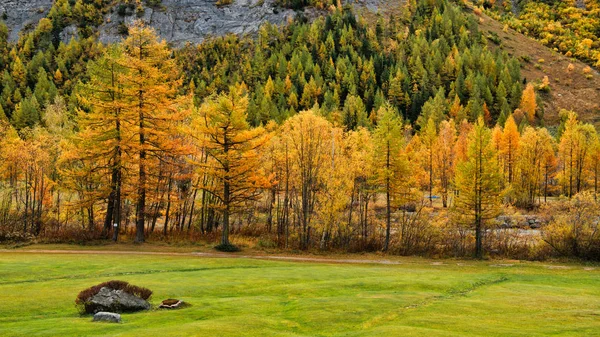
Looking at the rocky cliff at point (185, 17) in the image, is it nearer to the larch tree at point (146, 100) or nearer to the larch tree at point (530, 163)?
the larch tree at point (530, 163)

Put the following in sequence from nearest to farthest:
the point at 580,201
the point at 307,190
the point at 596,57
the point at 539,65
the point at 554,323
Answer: the point at 554,323, the point at 580,201, the point at 307,190, the point at 539,65, the point at 596,57

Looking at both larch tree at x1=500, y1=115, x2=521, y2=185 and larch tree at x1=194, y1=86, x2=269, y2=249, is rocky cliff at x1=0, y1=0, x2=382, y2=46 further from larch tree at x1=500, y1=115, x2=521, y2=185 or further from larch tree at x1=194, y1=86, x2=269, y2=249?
larch tree at x1=194, y1=86, x2=269, y2=249

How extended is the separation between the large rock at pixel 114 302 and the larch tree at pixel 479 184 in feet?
104

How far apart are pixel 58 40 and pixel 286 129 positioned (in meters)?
158

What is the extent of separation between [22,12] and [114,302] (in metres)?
215

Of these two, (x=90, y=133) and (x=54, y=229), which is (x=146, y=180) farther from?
(x=54, y=229)

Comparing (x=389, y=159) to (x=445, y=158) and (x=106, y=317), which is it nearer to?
(x=106, y=317)

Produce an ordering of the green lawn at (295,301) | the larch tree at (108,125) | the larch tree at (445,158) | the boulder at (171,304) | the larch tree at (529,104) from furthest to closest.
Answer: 1. the larch tree at (529,104)
2. the larch tree at (445,158)
3. the larch tree at (108,125)
4. the boulder at (171,304)
5. the green lawn at (295,301)

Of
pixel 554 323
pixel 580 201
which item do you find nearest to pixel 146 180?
pixel 554 323

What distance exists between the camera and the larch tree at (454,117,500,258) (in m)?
41.5

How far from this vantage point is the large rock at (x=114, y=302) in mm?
15836

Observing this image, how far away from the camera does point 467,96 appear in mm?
129250

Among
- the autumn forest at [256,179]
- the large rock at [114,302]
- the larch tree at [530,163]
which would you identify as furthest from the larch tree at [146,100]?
the larch tree at [530,163]

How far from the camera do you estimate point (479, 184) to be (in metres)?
41.7
